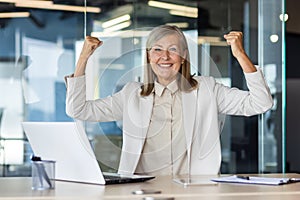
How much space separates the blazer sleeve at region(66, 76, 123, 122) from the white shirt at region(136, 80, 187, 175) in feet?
0.53

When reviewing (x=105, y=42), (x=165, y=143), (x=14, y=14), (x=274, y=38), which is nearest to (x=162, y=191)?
(x=165, y=143)

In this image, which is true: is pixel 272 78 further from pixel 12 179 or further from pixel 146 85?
pixel 12 179

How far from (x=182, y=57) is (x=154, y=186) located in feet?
2.10

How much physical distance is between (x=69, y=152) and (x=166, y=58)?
0.57 metres

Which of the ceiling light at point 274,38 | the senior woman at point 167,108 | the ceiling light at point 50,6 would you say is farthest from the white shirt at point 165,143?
the ceiling light at point 50,6

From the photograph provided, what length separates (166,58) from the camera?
7.73 feet

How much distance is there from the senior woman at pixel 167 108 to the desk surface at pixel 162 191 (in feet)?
1.12

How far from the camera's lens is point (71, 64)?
574cm

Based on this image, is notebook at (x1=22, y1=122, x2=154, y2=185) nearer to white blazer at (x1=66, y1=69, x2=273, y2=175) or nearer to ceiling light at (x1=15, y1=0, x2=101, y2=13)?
white blazer at (x1=66, y1=69, x2=273, y2=175)

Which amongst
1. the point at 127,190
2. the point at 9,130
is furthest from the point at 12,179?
the point at 9,130

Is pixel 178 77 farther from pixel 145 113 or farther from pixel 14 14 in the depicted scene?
pixel 14 14

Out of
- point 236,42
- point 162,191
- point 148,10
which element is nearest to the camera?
point 162,191

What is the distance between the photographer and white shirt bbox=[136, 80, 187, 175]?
2.32 m

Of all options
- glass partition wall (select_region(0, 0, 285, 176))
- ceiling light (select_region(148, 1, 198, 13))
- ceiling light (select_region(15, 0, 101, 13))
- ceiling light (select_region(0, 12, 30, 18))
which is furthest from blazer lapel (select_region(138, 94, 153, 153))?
ceiling light (select_region(0, 12, 30, 18))
